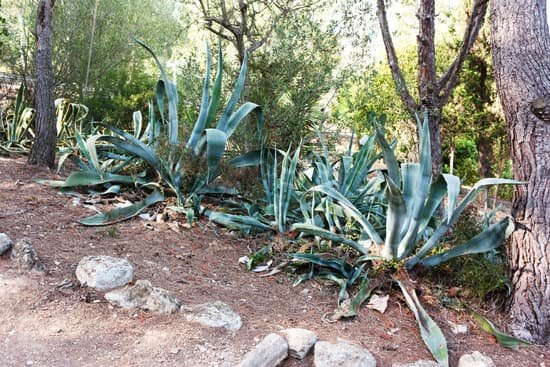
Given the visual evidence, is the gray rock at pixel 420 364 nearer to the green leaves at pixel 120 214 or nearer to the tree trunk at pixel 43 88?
the green leaves at pixel 120 214

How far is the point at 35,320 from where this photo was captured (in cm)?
201

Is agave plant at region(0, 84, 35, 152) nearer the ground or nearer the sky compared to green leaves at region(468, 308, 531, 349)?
nearer the sky

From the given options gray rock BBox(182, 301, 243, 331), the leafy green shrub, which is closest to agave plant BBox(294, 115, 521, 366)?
gray rock BBox(182, 301, 243, 331)

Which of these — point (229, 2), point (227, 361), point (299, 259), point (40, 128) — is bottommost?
point (227, 361)

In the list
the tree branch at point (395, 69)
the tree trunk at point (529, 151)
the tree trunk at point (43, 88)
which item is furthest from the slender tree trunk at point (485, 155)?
the tree trunk at point (43, 88)

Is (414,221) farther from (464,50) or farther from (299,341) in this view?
(464,50)

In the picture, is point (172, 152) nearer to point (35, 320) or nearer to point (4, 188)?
point (4, 188)

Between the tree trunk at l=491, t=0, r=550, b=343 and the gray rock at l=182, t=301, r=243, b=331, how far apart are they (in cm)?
137

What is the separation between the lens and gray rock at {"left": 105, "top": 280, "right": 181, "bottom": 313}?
2154 mm

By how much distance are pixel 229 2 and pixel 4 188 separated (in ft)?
15.6

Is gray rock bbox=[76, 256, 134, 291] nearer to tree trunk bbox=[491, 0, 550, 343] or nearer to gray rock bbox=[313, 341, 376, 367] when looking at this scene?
gray rock bbox=[313, 341, 376, 367]

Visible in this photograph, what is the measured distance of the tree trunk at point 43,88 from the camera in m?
3.98

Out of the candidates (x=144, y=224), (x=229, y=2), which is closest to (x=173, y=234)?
(x=144, y=224)

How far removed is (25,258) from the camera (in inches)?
91.2
